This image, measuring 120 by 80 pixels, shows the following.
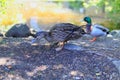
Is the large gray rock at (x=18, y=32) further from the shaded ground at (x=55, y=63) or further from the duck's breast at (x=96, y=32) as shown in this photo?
the shaded ground at (x=55, y=63)

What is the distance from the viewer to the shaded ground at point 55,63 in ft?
19.0

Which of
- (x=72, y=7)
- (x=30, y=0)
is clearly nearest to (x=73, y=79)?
(x=72, y=7)

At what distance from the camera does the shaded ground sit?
580 cm

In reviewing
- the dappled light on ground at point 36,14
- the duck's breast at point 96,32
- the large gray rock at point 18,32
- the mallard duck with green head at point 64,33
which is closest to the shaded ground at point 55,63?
the mallard duck with green head at point 64,33

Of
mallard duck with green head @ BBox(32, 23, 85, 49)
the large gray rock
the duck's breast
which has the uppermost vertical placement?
mallard duck with green head @ BBox(32, 23, 85, 49)

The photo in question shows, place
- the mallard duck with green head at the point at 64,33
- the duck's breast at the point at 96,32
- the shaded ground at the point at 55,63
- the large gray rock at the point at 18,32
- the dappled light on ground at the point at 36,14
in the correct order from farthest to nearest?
the dappled light on ground at the point at 36,14 < the large gray rock at the point at 18,32 < the duck's breast at the point at 96,32 < the mallard duck with green head at the point at 64,33 < the shaded ground at the point at 55,63

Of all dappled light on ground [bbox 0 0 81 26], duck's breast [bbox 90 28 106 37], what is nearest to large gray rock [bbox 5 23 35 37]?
duck's breast [bbox 90 28 106 37]

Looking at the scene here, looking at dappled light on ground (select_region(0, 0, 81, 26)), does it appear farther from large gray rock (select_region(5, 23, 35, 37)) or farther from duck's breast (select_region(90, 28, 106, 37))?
duck's breast (select_region(90, 28, 106, 37))

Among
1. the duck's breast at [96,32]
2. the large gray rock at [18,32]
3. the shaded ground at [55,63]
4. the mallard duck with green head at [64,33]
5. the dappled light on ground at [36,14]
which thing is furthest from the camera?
the dappled light on ground at [36,14]


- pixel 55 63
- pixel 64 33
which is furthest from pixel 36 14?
pixel 55 63

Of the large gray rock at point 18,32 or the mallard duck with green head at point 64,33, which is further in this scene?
the large gray rock at point 18,32

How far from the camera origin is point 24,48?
7070mm

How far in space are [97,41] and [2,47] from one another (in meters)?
2.58

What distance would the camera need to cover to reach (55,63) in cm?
623
